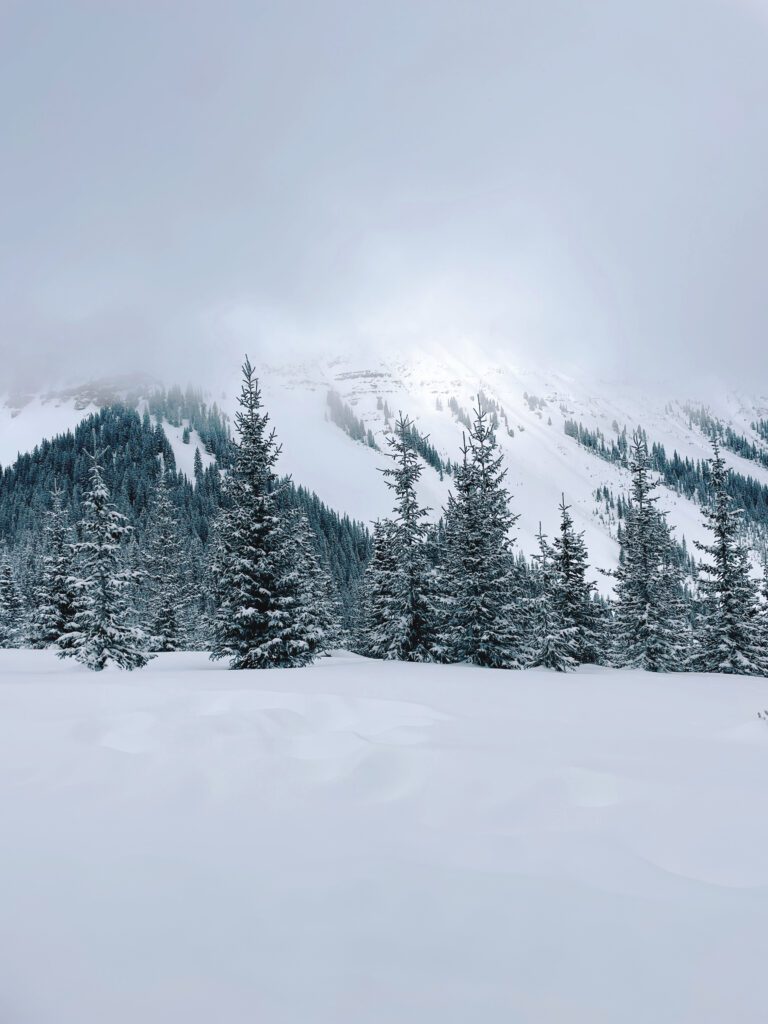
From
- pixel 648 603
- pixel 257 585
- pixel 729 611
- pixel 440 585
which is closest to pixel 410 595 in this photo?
pixel 440 585

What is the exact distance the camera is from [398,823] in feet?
11.8

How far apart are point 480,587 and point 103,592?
43.4ft

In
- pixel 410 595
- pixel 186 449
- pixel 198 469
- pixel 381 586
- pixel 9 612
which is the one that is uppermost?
pixel 186 449

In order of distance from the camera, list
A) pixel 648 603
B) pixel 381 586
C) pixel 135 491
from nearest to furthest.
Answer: pixel 648 603 → pixel 381 586 → pixel 135 491

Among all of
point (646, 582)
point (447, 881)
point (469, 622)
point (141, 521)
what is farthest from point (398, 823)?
point (141, 521)

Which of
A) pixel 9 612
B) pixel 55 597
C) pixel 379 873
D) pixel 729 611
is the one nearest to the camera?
pixel 379 873

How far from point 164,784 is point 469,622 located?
50.9 ft

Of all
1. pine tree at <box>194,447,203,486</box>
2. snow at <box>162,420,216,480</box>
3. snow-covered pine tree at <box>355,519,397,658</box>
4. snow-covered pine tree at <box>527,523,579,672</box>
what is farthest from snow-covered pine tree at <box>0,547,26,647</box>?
snow at <box>162,420,216,480</box>

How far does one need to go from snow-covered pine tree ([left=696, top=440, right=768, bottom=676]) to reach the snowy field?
1846 centimetres

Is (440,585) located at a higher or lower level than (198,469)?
lower

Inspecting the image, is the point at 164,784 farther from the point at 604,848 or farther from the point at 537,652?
the point at 537,652

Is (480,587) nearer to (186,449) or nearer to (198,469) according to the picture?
(198,469)

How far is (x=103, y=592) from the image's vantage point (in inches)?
676

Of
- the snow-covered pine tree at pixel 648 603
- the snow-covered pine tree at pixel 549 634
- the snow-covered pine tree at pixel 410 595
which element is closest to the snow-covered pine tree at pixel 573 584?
the snow-covered pine tree at pixel 549 634
